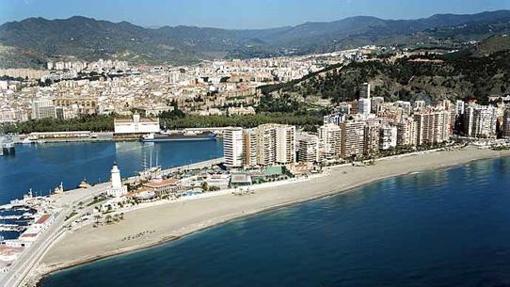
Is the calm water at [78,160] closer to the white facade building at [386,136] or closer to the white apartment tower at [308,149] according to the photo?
the white apartment tower at [308,149]

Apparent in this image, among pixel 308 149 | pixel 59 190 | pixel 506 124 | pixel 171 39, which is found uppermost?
pixel 171 39

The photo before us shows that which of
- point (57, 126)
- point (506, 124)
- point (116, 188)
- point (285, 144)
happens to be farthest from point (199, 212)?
point (57, 126)

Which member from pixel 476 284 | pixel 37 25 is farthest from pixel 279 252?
pixel 37 25

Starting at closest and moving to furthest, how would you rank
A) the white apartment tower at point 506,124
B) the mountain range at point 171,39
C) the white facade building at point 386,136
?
the white facade building at point 386,136 < the white apartment tower at point 506,124 < the mountain range at point 171,39

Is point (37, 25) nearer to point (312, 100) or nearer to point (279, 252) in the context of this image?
point (312, 100)

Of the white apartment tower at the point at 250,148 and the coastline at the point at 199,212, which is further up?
the white apartment tower at the point at 250,148

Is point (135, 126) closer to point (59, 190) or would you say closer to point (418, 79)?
point (59, 190)

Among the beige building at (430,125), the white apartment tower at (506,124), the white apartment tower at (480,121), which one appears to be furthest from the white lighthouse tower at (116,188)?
the white apartment tower at (506,124)

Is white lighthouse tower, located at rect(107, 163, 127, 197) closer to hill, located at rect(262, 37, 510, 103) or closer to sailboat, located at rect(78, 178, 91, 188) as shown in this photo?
sailboat, located at rect(78, 178, 91, 188)
